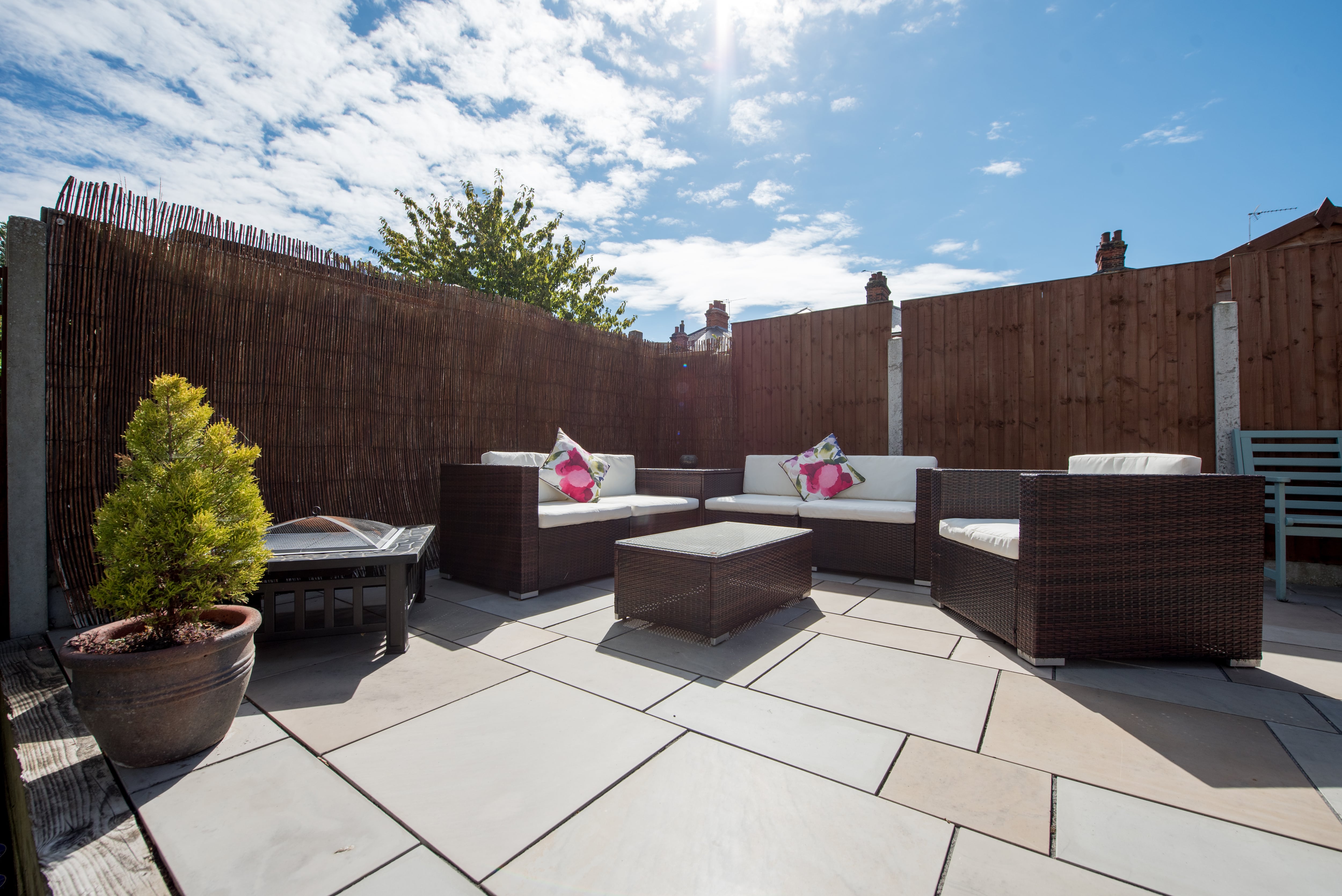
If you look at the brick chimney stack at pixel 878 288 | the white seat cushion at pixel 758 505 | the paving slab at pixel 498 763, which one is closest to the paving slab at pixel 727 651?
the paving slab at pixel 498 763

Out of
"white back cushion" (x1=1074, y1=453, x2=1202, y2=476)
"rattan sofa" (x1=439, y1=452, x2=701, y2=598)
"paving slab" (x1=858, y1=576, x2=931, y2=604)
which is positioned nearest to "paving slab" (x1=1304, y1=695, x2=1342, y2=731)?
"white back cushion" (x1=1074, y1=453, x2=1202, y2=476)

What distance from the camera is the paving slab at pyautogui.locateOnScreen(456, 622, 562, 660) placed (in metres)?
2.30

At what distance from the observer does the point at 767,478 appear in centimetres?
469

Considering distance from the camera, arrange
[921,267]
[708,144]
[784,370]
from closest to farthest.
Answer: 1. [708,144]
2. [784,370]
3. [921,267]

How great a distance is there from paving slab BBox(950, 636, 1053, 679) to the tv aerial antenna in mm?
10671

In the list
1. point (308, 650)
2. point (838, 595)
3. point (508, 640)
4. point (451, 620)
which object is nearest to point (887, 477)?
point (838, 595)

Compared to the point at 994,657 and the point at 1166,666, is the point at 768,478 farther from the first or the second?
the point at 1166,666

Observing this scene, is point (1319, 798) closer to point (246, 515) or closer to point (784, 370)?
point (246, 515)

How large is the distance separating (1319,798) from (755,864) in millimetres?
1369

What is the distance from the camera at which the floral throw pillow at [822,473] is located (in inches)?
166

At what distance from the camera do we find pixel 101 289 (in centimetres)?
261

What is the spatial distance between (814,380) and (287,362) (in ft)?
13.9

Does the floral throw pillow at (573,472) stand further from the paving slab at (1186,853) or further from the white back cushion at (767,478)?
the paving slab at (1186,853)

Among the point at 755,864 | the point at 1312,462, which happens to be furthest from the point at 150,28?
the point at 1312,462
